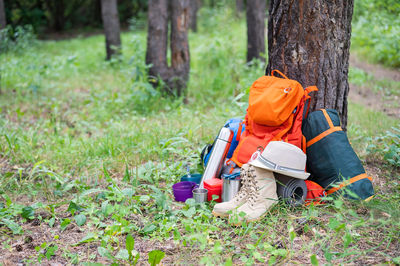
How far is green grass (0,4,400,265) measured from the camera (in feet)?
7.06

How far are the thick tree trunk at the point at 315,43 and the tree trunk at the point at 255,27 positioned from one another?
186 inches

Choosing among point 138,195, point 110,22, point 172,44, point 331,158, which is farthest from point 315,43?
point 110,22

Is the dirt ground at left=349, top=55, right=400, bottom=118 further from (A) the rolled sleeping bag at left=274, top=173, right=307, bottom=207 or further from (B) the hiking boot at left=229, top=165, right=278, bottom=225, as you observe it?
(B) the hiking boot at left=229, top=165, right=278, bottom=225

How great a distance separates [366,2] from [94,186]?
8883 millimetres

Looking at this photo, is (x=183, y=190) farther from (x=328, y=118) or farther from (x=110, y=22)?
(x=110, y=22)

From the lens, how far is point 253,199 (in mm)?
2479

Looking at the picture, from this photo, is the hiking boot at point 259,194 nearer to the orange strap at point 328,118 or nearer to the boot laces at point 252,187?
the boot laces at point 252,187

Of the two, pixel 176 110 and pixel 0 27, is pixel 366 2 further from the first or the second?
pixel 0 27

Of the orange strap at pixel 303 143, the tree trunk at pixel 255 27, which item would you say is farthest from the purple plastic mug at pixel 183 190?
the tree trunk at pixel 255 27

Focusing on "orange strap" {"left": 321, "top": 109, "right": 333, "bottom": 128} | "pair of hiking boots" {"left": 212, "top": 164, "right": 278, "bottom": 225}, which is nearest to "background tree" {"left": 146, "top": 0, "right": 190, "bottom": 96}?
"orange strap" {"left": 321, "top": 109, "right": 333, "bottom": 128}

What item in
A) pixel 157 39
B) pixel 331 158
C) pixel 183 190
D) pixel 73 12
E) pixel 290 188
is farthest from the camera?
pixel 73 12

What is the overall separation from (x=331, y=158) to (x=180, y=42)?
161 inches

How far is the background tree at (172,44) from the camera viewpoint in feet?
19.9

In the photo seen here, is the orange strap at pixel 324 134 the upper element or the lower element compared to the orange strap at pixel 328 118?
lower
